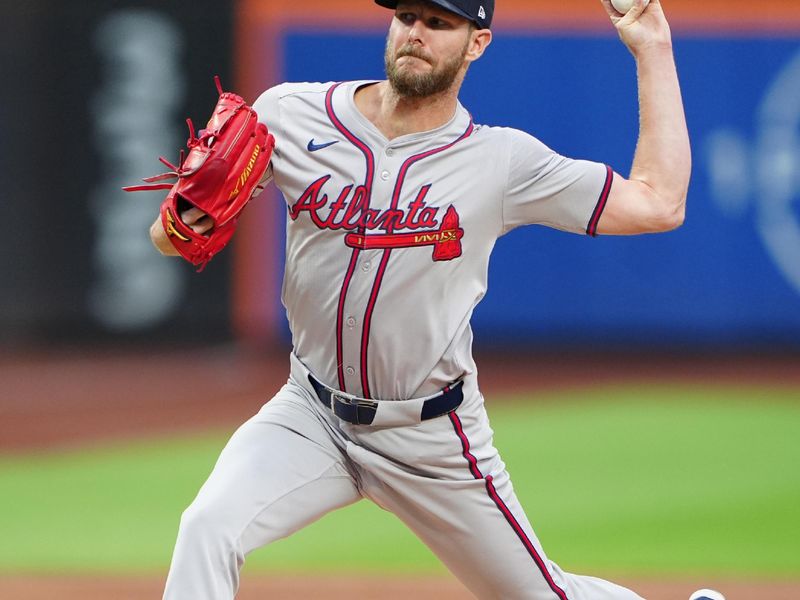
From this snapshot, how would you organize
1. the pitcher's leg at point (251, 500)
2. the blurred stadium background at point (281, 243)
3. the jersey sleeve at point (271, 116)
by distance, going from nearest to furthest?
Answer: the pitcher's leg at point (251, 500) < the jersey sleeve at point (271, 116) < the blurred stadium background at point (281, 243)

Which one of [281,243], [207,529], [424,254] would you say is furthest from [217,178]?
[281,243]

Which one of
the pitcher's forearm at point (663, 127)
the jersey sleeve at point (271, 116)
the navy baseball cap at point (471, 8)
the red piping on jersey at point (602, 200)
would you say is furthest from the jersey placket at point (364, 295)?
the pitcher's forearm at point (663, 127)

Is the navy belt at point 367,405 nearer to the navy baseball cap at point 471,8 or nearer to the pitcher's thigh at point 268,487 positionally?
the pitcher's thigh at point 268,487

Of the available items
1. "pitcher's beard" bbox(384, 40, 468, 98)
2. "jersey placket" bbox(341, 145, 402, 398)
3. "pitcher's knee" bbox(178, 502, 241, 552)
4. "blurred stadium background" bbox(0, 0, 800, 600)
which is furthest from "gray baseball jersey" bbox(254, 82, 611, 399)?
"blurred stadium background" bbox(0, 0, 800, 600)

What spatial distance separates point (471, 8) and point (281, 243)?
6943 mm

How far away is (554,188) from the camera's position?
3.53 metres

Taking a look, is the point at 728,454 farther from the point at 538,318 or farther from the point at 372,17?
the point at 372,17

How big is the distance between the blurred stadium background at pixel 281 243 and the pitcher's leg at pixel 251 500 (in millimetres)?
5026

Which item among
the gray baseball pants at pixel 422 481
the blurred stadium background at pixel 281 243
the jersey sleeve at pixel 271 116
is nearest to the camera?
the gray baseball pants at pixel 422 481

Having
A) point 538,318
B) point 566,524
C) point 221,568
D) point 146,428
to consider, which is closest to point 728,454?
point 566,524

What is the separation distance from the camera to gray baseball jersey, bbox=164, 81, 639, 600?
3.50 m

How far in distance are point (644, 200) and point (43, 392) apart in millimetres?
6943

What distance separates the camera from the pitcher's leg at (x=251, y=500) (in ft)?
10.2

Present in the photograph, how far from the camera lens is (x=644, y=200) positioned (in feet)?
11.5
